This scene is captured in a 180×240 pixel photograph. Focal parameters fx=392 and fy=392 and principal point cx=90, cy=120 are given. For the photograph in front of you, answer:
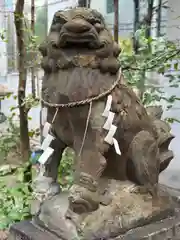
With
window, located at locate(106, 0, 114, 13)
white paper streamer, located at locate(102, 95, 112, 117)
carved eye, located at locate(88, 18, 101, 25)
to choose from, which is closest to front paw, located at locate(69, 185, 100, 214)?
white paper streamer, located at locate(102, 95, 112, 117)

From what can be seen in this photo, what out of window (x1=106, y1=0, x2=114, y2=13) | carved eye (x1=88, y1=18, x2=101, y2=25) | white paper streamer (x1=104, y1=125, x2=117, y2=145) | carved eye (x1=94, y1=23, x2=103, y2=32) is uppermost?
window (x1=106, y1=0, x2=114, y2=13)

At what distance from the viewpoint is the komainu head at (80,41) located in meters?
1.08

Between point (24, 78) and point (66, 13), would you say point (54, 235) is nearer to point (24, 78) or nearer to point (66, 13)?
point (66, 13)

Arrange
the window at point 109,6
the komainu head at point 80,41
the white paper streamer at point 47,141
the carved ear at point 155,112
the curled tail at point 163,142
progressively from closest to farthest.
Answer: the komainu head at point 80,41
the white paper streamer at point 47,141
the curled tail at point 163,142
the carved ear at point 155,112
the window at point 109,6

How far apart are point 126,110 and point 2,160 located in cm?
180

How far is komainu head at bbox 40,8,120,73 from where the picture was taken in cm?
108

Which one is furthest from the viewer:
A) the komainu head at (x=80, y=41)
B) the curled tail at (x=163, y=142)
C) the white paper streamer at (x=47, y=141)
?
the curled tail at (x=163, y=142)

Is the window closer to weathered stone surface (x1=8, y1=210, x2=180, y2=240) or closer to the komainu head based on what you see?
the komainu head

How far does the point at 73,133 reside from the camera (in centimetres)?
117

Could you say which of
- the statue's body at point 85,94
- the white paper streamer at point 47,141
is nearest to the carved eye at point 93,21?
the statue's body at point 85,94

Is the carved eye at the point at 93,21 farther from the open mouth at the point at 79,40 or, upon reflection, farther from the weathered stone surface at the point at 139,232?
the weathered stone surface at the point at 139,232

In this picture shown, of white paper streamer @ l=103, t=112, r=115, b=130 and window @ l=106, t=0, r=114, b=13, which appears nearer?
white paper streamer @ l=103, t=112, r=115, b=130

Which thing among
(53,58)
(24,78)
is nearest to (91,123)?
(53,58)

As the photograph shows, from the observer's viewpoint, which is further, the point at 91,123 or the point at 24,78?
the point at 24,78
